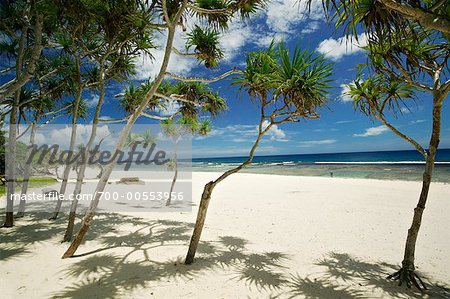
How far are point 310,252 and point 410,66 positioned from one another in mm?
3757

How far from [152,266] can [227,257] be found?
135 cm

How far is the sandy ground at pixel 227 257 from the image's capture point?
11.3 feet

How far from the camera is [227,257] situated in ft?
15.4

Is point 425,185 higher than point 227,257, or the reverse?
point 425,185

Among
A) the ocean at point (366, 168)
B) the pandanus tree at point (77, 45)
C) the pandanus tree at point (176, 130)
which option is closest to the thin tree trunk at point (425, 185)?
the pandanus tree at point (77, 45)

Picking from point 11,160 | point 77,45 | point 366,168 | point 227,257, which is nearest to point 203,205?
point 227,257

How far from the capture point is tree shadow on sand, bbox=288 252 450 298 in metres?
3.37

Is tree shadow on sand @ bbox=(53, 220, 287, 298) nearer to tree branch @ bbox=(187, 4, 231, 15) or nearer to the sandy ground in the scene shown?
the sandy ground

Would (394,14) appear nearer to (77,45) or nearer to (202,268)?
(202,268)

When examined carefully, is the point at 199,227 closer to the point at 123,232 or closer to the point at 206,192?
the point at 206,192

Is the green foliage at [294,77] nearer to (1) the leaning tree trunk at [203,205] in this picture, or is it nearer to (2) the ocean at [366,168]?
(1) the leaning tree trunk at [203,205]

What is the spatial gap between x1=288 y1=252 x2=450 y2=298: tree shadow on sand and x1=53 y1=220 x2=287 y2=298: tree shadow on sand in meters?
0.40

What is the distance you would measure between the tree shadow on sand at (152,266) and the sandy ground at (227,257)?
0.02 meters

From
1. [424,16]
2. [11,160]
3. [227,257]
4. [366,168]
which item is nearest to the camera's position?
[424,16]
